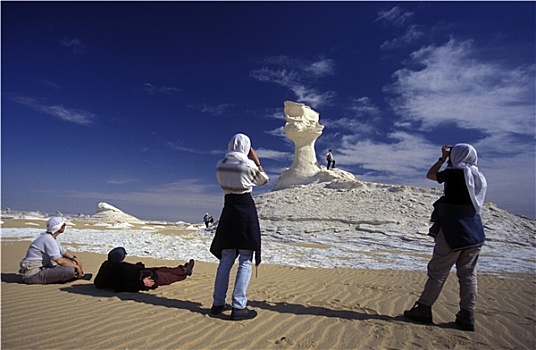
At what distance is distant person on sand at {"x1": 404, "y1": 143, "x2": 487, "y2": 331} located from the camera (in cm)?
367

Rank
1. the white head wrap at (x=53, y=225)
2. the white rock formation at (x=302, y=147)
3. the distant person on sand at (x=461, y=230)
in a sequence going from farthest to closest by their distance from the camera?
the white rock formation at (x=302, y=147) → the white head wrap at (x=53, y=225) → the distant person on sand at (x=461, y=230)

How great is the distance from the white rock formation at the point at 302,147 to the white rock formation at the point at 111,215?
16263mm

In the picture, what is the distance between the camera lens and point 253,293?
5.20m

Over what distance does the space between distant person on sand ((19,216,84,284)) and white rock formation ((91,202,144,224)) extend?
29.7 metres

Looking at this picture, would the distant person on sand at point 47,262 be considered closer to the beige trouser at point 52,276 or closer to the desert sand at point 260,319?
the beige trouser at point 52,276

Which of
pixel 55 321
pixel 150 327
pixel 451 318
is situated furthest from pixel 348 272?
pixel 55 321

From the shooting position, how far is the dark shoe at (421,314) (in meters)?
3.90

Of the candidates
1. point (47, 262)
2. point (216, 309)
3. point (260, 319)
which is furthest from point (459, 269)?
point (47, 262)

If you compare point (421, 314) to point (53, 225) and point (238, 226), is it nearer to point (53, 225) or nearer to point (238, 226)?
point (238, 226)

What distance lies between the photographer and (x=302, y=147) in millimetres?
33469

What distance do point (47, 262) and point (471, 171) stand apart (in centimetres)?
650

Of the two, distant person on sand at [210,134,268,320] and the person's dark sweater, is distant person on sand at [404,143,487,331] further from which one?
the person's dark sweater

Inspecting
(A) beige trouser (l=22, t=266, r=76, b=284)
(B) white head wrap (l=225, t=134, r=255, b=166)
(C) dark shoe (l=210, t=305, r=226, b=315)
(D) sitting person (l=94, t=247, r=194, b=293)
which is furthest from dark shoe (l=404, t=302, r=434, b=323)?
(A) beige trouser (l=22, t=266, r=76, b=284)

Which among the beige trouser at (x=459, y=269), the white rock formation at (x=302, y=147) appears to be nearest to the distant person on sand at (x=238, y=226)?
the beige trouser at (x=459, y=269)
